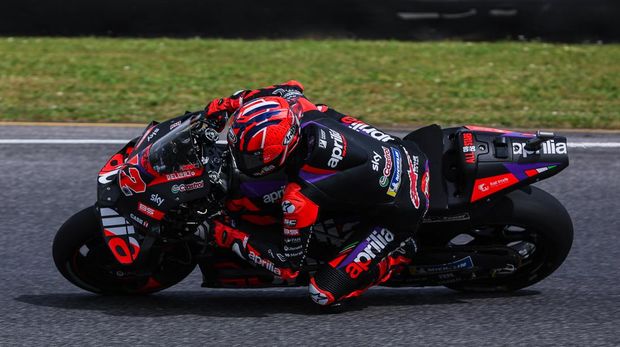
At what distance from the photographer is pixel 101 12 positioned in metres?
12.7

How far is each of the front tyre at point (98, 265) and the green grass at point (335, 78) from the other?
447 centimetres

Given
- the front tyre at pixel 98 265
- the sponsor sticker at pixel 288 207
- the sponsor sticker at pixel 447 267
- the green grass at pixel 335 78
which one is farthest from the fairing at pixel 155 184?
the green grass at pixel 335 78

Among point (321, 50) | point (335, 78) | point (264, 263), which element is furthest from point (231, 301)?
point (321, 50)

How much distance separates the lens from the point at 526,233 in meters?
5.48

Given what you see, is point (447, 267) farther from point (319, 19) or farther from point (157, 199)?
point (319, 19)

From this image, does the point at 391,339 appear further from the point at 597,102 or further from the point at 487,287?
the point at 597,102

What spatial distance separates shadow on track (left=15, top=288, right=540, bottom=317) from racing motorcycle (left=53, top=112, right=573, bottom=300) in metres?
0.08

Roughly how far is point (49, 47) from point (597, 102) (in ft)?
21.6

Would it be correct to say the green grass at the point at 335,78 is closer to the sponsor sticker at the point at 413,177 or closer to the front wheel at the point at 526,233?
the front wheel at the point at 526,233

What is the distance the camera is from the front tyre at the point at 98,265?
5238 mm

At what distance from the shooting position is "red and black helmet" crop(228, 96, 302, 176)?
4.79 meters

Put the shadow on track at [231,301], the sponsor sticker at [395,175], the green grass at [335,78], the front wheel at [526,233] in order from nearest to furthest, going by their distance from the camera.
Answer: the sponsor sticker at [395,175]
the front wheel at [526,233]
the shadow on track at [231,301]
the green grass at [335,78]

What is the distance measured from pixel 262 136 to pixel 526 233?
163cm

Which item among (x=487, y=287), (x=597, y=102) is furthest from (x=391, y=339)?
(x=597, y=102)
